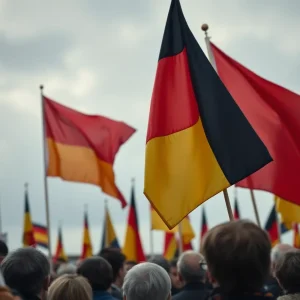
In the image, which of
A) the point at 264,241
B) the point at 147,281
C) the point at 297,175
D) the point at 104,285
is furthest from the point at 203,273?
the point at 264,241

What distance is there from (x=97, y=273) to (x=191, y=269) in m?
0.99

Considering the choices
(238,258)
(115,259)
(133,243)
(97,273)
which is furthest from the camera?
(133,243)

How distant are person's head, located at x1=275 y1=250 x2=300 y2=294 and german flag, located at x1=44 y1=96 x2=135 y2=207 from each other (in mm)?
9151

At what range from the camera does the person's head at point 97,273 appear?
8602 millimetres

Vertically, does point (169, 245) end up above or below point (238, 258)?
above

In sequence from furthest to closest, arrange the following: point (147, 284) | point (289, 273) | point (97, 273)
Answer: point (97, 273) → point (289, 273) → point (147, 284)

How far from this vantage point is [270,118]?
1108cm

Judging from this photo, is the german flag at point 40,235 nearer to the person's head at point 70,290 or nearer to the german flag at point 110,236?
the german flag at point 110,236

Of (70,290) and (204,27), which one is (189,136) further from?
(70,290)

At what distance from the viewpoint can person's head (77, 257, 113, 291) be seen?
28.2 ft

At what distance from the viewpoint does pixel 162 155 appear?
28.2 ft

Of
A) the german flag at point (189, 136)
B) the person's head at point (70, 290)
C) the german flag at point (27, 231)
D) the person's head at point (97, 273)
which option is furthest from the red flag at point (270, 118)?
the german flag at point (27, 231)

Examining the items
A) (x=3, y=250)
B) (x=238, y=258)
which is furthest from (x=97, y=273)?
(x=238, y=258)

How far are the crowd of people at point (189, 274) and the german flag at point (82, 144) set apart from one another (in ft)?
16.1
